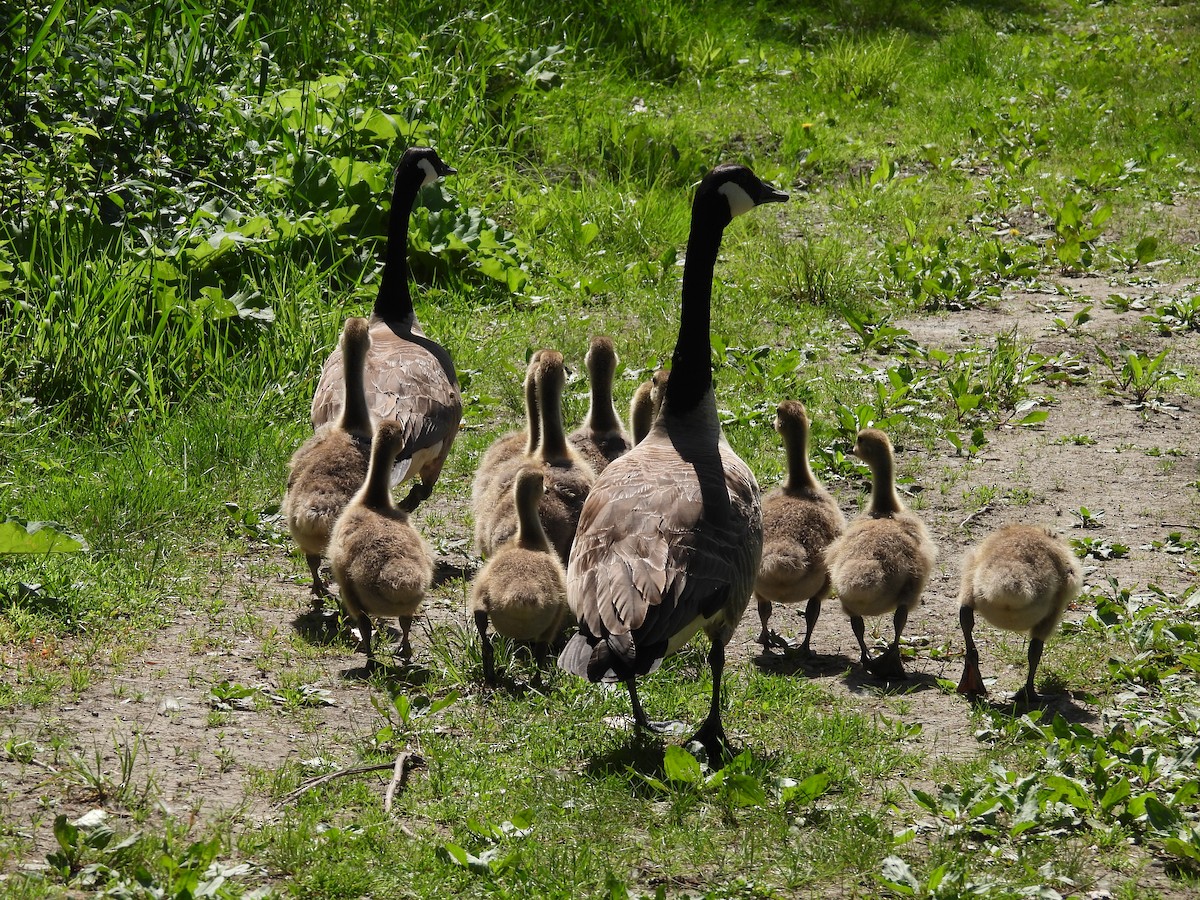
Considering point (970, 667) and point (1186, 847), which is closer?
point (1186, 847)

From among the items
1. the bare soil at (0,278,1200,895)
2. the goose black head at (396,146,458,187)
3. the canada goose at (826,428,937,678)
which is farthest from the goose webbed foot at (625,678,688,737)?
the goose black head at (396,146,458,187)

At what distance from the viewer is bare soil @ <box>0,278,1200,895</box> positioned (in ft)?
16.0

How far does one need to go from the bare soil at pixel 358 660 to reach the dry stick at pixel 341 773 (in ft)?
0.20

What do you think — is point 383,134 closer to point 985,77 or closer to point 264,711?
point 264,711

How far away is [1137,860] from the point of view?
451 centimetres

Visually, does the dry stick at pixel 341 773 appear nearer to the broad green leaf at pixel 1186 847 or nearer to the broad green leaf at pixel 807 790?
the broad green leaf at pixel 807 790

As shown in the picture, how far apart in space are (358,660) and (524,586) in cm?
108

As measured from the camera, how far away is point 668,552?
516cm

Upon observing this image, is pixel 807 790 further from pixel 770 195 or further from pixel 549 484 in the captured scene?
pixel 770 195

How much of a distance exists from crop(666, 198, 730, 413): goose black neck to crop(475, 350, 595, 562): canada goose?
68 cm

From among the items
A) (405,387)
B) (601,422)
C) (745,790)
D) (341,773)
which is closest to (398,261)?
(405,387)

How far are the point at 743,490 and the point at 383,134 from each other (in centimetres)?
650

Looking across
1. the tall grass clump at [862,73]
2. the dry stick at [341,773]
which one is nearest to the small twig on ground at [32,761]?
the dry stick at [341,773]

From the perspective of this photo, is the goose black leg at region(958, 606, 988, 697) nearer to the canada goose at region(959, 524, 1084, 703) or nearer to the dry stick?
the canada goose at region(959, 524, 1084, 703)
